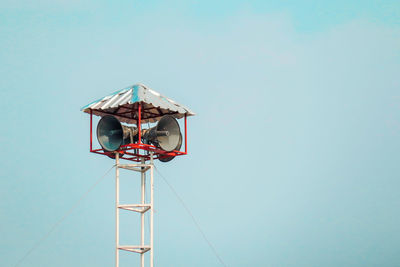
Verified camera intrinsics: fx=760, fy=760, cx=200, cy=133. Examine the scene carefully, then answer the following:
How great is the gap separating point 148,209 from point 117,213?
163 centimetres

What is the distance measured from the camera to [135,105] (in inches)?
1569

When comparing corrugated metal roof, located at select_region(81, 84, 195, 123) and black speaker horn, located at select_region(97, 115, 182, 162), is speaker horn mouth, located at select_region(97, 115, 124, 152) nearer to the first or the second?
black speaker horn, located at select_region(97, 115, 182, 162)

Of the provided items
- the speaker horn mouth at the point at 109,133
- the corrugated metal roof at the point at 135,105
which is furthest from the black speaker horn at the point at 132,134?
the corrugated metal roof at the point at 135,105

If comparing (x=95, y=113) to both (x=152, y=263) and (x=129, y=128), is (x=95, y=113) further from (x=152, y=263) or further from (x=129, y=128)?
(x=152, y=263)

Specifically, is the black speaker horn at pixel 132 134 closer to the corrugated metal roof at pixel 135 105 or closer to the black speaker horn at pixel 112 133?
the black speaker horn at pixel 112 133

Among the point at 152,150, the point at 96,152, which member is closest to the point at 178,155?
the point at 152,150

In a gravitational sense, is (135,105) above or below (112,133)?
above

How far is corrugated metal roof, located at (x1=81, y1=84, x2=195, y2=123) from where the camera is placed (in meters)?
38.1

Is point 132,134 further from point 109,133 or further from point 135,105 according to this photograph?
point 135,105

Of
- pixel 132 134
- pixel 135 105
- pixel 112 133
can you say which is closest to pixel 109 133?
pixel 112 133

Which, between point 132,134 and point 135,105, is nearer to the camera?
point 132,134

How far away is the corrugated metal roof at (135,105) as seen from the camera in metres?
38.1

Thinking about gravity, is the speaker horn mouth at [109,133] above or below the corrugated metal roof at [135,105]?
below

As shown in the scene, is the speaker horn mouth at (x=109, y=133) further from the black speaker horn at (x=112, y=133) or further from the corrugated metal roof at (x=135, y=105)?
the corrugated metal roof at (x=135, y=105)
